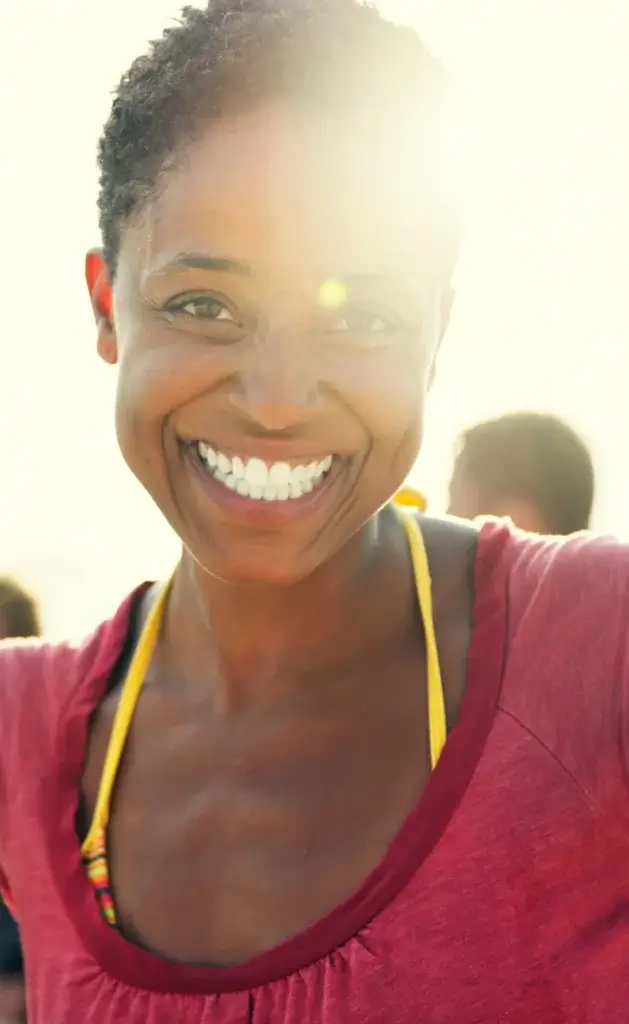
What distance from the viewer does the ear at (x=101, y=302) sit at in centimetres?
90

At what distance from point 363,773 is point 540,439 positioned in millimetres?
1480

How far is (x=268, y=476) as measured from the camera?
2.55ft

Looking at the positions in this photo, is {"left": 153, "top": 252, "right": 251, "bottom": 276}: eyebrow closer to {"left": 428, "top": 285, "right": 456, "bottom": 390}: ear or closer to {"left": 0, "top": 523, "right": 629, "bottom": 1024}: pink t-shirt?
{"left": 428, "top": 285, "right": 456, "bottom": 390}: ear

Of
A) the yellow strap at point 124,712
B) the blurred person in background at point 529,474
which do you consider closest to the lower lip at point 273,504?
the yellow strap at point 124,712

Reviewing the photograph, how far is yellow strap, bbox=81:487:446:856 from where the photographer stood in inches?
30.4

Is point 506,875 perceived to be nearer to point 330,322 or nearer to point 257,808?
point 257,808

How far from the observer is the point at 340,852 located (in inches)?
30.3

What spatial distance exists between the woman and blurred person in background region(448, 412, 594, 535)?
1.25 m

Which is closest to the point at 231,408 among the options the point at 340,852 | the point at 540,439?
the point at 340,852

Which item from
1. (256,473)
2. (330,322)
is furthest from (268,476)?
(330,322)

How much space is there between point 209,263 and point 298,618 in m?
0.33

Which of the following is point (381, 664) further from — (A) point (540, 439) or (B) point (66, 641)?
(A) point (540, 439)

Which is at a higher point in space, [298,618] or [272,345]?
[272,345]

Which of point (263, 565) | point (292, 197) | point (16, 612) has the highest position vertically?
point (292, 197)
